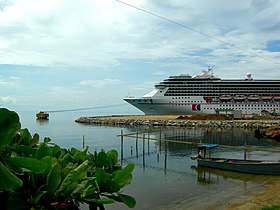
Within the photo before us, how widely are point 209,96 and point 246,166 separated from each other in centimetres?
4743

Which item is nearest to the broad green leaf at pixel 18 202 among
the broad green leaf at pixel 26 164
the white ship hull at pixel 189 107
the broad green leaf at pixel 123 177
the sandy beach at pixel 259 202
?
the broad green leaf at pixel 26 164

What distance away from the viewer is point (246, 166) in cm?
A: 1454

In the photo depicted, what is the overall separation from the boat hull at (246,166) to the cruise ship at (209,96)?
4568cm

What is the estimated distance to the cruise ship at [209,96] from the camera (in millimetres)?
60250

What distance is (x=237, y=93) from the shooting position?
200 ft

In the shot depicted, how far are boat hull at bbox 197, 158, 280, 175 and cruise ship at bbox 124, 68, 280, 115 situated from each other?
45.7 meters

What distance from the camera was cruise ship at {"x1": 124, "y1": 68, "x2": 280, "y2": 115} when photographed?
198ft

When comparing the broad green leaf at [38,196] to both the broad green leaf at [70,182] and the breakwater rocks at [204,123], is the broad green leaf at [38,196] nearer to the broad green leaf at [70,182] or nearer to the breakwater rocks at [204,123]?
the broad green leaf at [70,182]

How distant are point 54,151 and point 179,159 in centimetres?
1806

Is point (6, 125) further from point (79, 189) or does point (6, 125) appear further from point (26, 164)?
point (79, 189)

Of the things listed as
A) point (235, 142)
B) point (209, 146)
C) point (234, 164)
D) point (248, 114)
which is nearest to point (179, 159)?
point (209, 146)

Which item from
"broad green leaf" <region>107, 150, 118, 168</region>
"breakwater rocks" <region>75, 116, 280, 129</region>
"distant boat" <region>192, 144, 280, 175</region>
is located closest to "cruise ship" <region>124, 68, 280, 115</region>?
"breakwater rocks" <region>75, 116, 280, 129</region>

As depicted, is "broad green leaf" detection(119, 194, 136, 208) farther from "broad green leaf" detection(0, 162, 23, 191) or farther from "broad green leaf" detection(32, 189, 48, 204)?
"broad green leaf" detection(0, 162, 23, 191)

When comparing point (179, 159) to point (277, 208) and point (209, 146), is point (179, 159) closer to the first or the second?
point (209, 146)
